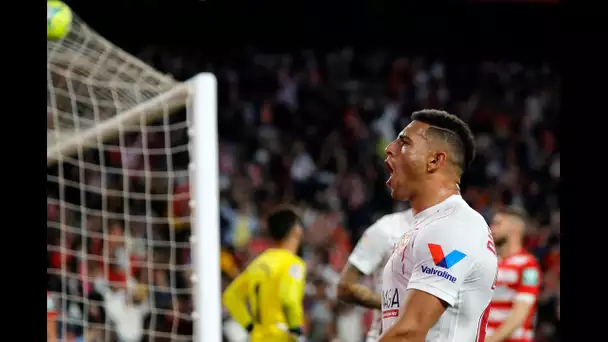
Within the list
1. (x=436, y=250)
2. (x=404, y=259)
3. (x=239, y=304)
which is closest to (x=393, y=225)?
(x=239, y=304)

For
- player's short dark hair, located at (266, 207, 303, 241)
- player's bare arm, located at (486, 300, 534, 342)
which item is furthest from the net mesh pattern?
player's bare arm, located at (486, 300, 534, 342)

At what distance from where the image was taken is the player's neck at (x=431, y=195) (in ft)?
9.82

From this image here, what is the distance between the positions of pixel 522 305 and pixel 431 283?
3.19 meters

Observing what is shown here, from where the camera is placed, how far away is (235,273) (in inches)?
396

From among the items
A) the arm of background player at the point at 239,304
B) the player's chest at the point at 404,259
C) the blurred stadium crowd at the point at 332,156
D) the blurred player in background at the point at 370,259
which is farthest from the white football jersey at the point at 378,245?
the blurred stadium crowd at the point at 332,156

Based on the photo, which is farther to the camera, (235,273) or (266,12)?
(266,12)

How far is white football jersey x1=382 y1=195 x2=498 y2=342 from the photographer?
271cm

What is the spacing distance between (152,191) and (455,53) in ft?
19.3

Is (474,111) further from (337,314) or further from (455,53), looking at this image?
(337,314)

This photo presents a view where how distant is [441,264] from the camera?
8.88 feet

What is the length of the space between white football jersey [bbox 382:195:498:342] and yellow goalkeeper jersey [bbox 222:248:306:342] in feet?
10.1

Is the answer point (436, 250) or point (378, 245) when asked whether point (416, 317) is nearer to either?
point (436, 250)

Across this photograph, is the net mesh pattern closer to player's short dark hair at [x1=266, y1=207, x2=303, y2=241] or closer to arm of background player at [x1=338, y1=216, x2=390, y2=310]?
player's short dark hair at [x1=266, y1=207, x2=303, y2=241]
